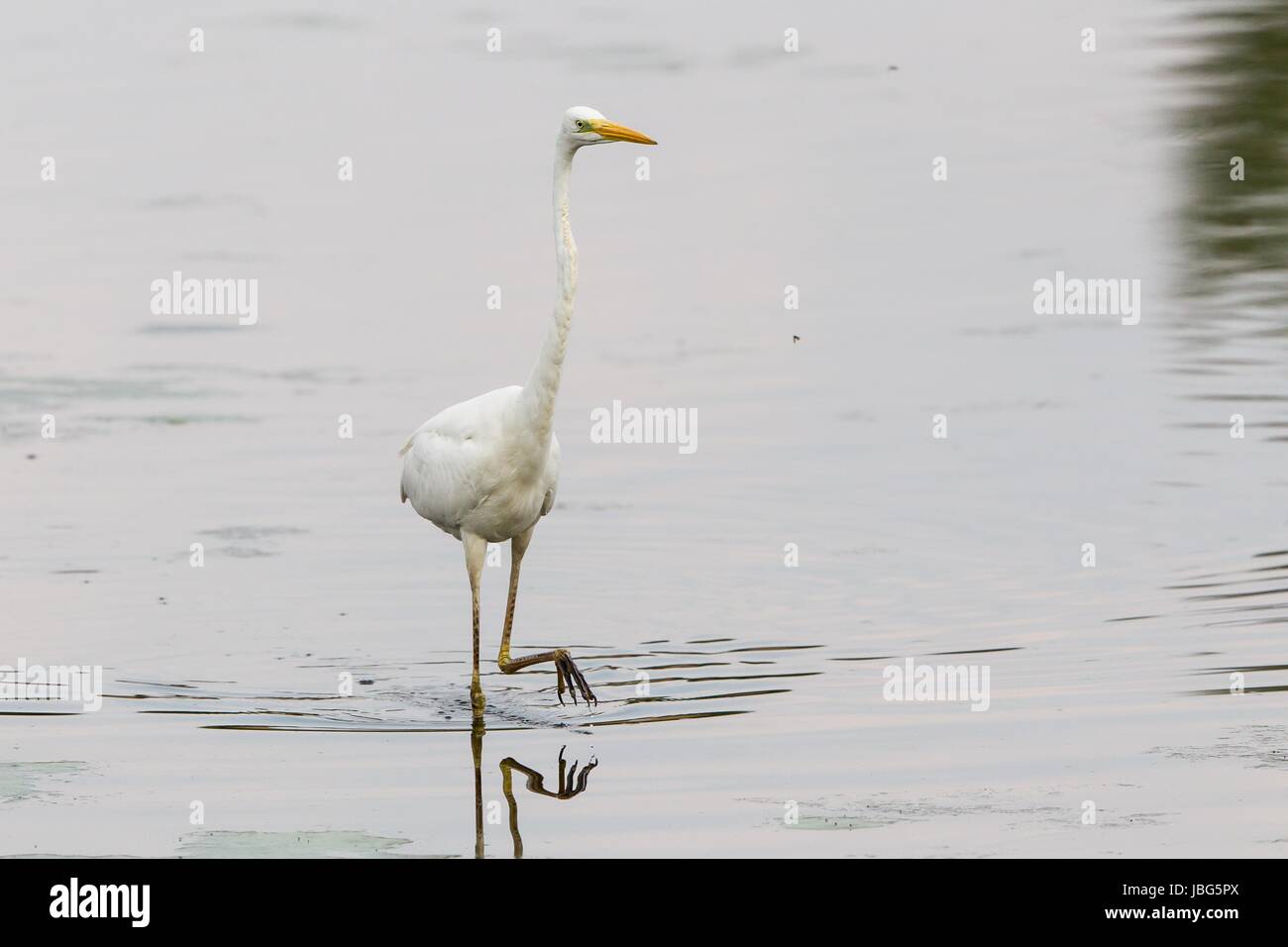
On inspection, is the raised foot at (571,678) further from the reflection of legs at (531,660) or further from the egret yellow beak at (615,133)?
the egret yellow beak at (615,133)

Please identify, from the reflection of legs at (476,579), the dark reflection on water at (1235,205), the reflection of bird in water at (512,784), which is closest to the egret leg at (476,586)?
the reflection of legs at (476,579)

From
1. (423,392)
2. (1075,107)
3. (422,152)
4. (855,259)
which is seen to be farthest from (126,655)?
(1075,107)

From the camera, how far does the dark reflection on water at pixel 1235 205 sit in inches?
682

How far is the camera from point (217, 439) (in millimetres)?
15992

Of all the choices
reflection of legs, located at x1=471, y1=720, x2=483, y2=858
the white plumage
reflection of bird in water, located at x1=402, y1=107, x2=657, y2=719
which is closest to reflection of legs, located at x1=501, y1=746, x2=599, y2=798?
reflection of legs, located at x1=471, y1=720, x2=483, y2=858

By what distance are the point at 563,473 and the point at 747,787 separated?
6076mm

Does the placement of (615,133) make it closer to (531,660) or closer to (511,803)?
(531,660)

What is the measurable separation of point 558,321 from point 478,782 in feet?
7.79

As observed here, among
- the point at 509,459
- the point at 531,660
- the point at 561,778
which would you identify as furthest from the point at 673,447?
the point at 561,778

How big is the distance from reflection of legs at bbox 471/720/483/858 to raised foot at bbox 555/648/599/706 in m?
0.48

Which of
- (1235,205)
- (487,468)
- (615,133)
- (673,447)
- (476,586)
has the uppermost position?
(1235,205)

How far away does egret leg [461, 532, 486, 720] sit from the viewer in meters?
10.8

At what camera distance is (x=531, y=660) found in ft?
36.1

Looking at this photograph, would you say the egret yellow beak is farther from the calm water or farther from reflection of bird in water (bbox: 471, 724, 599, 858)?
reflection of bird in water (bbox: 471, 724, 599, 858)
